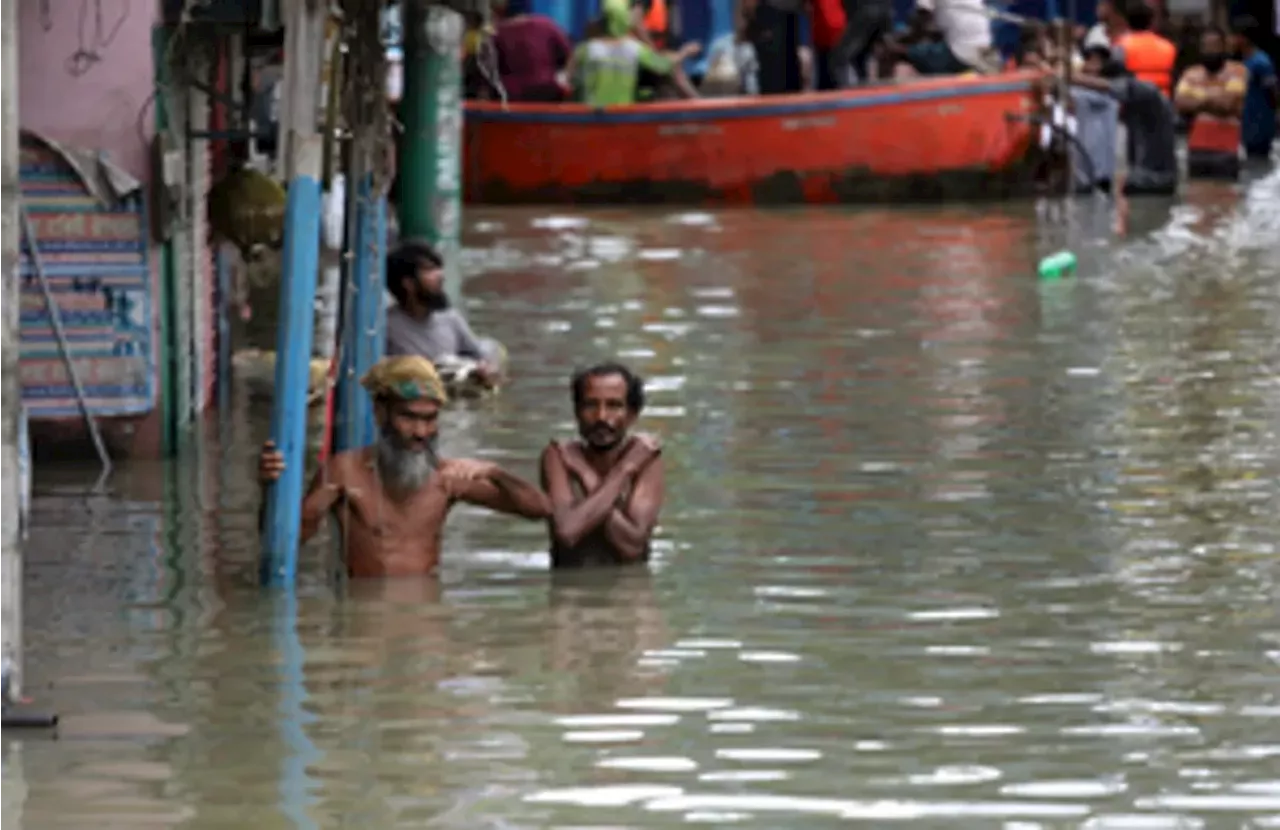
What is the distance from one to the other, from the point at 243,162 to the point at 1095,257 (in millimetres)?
9453

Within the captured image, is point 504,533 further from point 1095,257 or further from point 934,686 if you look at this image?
point 1095,257

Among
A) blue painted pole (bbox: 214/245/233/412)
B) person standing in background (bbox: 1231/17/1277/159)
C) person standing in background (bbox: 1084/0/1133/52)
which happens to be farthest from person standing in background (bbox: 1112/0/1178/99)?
blue painted pole (bbox: 214/245/233/412)

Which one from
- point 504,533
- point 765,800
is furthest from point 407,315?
point 765,800

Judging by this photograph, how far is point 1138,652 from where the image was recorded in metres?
10.3

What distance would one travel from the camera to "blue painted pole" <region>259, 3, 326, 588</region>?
11008 millimetres

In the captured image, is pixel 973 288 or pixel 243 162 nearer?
pixel 243 162

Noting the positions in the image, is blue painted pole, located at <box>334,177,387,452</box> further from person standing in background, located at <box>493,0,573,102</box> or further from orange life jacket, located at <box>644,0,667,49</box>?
orange life jacket, located at <box>644,0,667,49</box>

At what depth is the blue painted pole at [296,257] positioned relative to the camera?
36.1 ft

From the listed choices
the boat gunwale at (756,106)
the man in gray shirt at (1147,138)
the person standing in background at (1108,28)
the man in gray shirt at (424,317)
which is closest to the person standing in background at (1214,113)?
the person standing in background at (1108,28)

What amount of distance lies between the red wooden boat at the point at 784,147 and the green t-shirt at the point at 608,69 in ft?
0.67

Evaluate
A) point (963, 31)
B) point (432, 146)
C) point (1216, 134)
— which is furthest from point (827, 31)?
point (432, 146)

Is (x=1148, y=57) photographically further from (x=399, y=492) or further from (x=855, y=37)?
(x=399, y=492)

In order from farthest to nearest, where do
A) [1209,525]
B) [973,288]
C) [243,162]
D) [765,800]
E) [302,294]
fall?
[973,288] → [243,162] → [1209,525] → [302,294] → [765,800]

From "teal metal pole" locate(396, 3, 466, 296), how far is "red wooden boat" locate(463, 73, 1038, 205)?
253 inches
